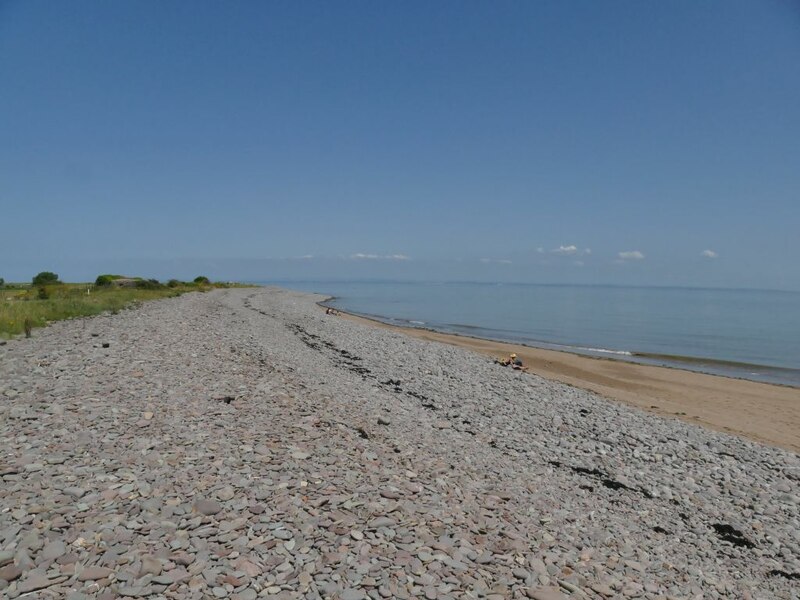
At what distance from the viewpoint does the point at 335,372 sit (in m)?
16.4

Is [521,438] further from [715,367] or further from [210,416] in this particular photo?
[715,367]

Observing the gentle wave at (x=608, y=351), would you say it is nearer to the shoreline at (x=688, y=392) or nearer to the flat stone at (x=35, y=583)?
the shoreline at (x=688, y=392)

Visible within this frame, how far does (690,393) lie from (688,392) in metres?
0.22

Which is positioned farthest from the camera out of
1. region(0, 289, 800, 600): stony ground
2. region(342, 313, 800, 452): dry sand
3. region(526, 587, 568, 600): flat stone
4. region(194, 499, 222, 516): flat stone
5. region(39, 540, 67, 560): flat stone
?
region(342, 313, 800, 452): dry sand

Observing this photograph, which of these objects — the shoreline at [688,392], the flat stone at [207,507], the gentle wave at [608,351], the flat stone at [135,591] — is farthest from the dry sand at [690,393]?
the flat stone at [135,591]

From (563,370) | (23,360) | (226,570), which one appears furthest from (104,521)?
(563,370)

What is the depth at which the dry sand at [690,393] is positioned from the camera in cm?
1678

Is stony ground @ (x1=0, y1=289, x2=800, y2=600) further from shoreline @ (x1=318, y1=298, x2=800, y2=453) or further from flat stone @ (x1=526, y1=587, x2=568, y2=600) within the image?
shoreline @ (x1=318, y1=298, x2=800, y2=453)

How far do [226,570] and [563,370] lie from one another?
2520 centimetres

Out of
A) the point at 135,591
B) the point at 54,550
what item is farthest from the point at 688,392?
the point at 54,550

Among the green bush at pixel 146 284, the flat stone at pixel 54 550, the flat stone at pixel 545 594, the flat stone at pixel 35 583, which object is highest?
the green bush at pixel 146 284

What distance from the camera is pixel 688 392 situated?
73.9ft

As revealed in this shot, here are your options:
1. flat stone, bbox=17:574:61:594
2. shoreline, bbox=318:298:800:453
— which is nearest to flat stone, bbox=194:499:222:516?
flat stone, bbox=17:574:61:594

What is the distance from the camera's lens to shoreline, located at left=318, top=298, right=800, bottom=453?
16.8 m
